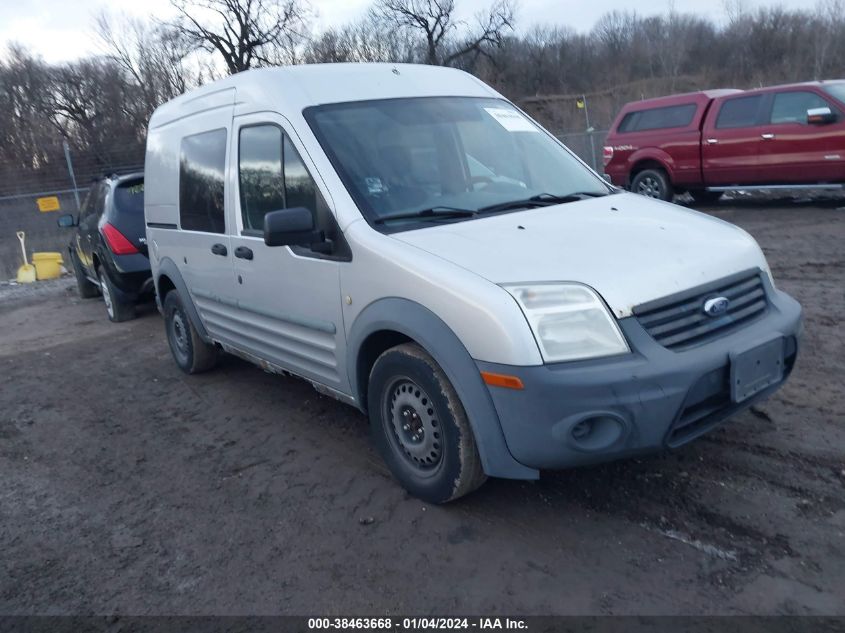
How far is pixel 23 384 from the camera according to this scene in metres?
6.96

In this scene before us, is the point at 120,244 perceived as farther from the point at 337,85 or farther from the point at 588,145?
the point at 588,145

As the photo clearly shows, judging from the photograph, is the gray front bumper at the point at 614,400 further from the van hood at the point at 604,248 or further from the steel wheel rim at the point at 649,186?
the steel wheel rim at the point at 649,186

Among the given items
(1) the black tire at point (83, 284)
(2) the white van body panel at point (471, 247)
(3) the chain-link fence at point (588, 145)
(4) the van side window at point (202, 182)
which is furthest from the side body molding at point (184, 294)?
(3) the chain-link fence at point (588, 145)

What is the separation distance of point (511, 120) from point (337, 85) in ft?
3.69

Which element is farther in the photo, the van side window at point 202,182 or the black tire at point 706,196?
the black tire at point 706,196

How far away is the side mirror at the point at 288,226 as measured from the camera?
379 cm

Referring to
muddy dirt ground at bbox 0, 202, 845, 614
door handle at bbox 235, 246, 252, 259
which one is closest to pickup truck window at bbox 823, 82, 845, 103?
muddy dirt ground at bbox 0, 202, 845, 614

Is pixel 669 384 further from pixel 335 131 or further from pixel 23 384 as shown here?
pixel 23 384

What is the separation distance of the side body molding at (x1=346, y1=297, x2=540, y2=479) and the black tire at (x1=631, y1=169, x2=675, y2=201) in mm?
10740

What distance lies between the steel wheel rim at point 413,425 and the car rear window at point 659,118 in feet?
35.4

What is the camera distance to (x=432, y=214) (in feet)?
13.0

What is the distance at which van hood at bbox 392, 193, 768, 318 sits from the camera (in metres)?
3.26

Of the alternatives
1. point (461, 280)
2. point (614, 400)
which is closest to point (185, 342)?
point (461, 280)

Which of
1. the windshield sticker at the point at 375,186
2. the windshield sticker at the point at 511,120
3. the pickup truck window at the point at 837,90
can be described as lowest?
the windshield sticker at the point at 375,186
